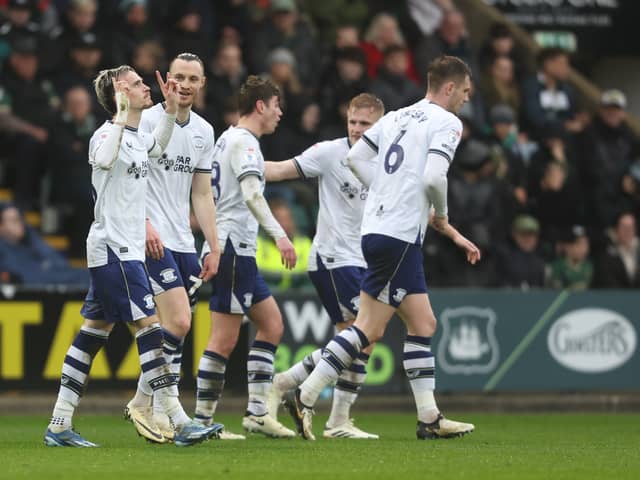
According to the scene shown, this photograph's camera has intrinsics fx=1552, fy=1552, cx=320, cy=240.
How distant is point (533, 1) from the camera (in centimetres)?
2433

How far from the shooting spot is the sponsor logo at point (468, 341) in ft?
55.8

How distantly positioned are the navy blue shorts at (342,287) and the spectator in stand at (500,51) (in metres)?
11.2

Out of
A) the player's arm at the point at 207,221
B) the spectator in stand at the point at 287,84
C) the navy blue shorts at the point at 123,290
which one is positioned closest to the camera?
the navy blue shorts at the point at 123,290

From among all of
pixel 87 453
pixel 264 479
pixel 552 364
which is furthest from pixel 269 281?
pixel 264 479

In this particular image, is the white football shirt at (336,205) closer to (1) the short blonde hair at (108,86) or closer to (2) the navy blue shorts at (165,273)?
(2) the navy blue shorts at (165,273)

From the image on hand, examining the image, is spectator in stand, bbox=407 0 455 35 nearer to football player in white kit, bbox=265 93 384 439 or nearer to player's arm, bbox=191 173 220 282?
football player in white kit, bbox=265 93 384 439

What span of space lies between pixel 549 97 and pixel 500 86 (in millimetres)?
746

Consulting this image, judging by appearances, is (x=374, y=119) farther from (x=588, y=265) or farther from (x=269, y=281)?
(x=588, y=265)

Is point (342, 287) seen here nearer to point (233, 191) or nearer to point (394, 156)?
point (233, 191)

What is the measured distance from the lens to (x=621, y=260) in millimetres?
Result: 19297

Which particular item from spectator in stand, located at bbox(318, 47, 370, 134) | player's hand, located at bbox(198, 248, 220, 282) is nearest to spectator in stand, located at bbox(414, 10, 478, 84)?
spectator in stand, located at bbox(318, 47, 370, 134)

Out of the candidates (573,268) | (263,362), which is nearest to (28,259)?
(263,362)

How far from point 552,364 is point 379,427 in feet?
13.0

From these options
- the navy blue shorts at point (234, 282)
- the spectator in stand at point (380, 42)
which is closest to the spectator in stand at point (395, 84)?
the spectator in stand at point (380, 42)
